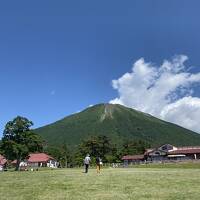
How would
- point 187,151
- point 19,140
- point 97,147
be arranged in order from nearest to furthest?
point 19,140, point 97,147, point 187,151

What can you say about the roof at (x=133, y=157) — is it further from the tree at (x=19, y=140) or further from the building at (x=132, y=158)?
the tree at (x=19, y=140)

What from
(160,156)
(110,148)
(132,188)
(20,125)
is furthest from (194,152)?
(132,188)

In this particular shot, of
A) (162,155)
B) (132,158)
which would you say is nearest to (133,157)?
(132,158)

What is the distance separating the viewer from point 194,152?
183375 mm

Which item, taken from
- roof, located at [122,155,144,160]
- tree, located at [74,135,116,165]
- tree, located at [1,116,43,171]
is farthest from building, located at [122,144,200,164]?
tree, located at [1,116,43,171]

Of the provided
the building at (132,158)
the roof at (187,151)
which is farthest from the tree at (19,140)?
the roof at (187,151)

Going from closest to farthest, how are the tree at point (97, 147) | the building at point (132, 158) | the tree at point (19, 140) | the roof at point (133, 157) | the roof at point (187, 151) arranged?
the tree at point (19, 140)
the tree at point (97, 147)
the roof at point (187, 151)
the building at point (132, 158)
the roof at point (133, 157)

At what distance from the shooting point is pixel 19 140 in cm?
10900

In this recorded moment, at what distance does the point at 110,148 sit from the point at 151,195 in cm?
16983

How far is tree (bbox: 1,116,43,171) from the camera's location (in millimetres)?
106125

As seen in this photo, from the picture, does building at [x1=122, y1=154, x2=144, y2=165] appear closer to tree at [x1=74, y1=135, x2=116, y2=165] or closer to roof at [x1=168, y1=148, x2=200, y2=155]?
tree at [x1=74, y1=135, x2=116, y2=165]

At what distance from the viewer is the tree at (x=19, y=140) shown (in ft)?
348

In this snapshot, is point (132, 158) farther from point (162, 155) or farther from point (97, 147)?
point (97, 147)

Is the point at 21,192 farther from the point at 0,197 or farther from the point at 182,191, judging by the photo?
the point at 182,191
